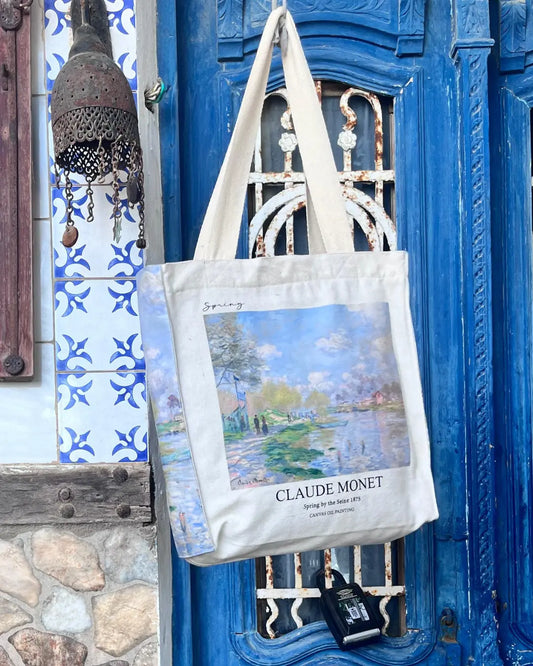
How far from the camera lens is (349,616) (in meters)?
1.69

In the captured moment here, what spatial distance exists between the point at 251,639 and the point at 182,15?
144cm

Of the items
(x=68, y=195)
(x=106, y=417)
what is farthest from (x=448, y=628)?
(x=68, y=195)

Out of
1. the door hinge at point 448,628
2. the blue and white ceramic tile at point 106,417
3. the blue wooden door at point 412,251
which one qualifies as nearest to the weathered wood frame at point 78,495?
the blue and white ceramic tile at point 106,417

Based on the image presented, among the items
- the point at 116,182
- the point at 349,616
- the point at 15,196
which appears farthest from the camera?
the point at 349,616

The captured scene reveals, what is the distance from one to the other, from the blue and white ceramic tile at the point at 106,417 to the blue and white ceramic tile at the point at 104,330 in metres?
0.03

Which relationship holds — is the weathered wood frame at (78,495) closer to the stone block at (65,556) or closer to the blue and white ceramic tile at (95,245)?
the stone block at (65,556)

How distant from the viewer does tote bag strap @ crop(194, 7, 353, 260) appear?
1.34 meters

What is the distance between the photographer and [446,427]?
69.6 inches

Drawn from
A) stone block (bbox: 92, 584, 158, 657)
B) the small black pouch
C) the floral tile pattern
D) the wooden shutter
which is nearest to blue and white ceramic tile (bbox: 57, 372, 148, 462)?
the floral tile pattern

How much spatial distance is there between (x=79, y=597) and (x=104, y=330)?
55 cm

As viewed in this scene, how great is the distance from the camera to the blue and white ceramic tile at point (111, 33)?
5.22ft

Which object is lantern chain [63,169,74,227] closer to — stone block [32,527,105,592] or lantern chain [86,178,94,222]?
lantern chain [86,178,94,222]

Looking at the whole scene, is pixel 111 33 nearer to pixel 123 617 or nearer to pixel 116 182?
pixel 116 182

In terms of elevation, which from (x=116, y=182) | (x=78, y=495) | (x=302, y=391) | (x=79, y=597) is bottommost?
(x=79, y=597)
